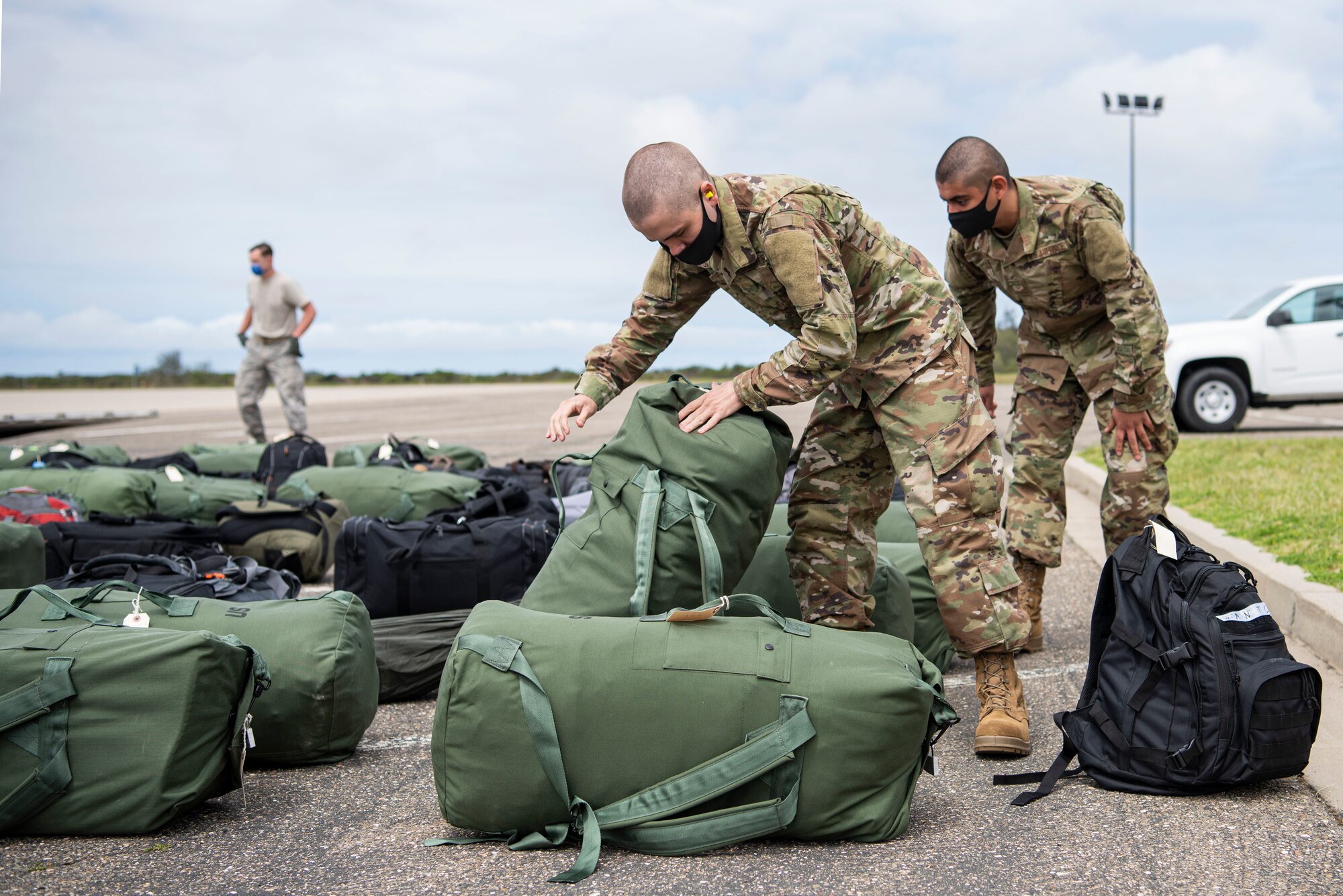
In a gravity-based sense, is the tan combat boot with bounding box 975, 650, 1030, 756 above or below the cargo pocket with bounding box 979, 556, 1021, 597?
below

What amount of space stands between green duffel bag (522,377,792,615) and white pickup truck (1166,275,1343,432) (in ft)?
37.6

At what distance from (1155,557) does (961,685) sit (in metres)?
1.15

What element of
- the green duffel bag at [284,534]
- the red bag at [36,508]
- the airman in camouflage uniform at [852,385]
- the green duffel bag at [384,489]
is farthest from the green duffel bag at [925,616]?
the red bag at [36,508]

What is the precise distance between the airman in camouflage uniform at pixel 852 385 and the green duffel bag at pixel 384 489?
287 cm

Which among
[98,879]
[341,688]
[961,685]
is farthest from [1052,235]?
[98,879]

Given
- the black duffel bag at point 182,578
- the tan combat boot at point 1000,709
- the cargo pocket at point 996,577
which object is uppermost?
Answer: the cargo pocket at point 996,577

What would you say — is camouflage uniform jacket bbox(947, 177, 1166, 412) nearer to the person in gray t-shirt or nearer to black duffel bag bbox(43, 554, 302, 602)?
black duffel bag bbox(43, 554, 302, 602)

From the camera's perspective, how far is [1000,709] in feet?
10.8

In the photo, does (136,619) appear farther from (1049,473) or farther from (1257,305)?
(1257,305)

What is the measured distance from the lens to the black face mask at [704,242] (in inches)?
119

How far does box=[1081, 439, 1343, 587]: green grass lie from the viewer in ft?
17.1

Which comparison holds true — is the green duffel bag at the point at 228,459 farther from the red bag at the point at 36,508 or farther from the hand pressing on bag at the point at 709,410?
the hand pressing on bag at the point at 709,410

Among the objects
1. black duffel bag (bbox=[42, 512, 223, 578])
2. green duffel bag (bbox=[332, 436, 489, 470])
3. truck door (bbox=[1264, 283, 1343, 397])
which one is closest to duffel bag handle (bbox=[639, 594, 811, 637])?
black duffel bag (bbox=[42, 512, 223, 578])

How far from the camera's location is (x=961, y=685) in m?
4.01
